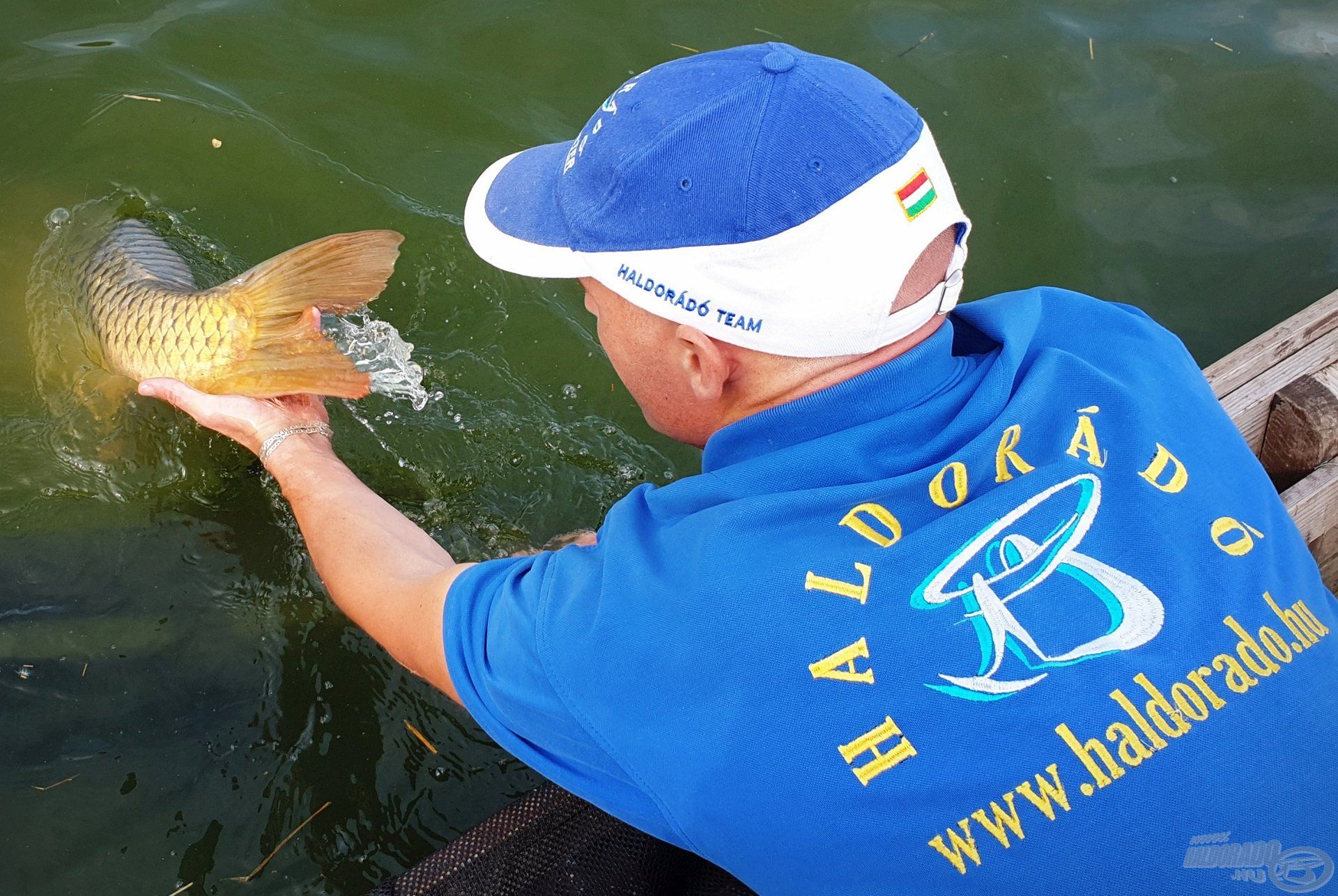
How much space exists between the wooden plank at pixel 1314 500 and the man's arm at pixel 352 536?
2.17m

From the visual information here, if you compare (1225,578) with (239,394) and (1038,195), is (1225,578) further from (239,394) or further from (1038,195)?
(1038,195)

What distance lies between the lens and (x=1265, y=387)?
9.70 ft

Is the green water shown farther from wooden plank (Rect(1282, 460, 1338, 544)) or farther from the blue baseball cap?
the blue baseball cap

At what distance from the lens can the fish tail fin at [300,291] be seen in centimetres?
277

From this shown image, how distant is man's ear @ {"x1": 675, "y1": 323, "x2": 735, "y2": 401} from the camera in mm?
1646

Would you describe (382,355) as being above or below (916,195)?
below

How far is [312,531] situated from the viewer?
2379 millimetres

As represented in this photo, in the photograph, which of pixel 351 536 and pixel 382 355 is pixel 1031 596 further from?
pixel 382 355

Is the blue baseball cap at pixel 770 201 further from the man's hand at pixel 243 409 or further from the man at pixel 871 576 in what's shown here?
the man's hand at pixel 243 409

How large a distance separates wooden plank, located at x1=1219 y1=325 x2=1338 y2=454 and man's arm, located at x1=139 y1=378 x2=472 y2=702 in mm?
2233

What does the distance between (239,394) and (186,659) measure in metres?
0.81

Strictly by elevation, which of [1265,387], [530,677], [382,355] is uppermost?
[530,677]

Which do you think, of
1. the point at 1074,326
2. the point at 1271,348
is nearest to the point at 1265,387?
the point at 1271,348

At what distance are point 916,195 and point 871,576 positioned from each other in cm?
59
